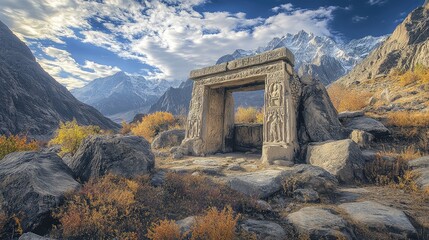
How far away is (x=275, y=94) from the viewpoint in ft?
25.6

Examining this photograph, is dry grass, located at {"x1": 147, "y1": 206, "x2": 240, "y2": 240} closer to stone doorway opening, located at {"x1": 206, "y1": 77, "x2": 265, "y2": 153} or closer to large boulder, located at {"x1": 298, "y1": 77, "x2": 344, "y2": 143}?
large boulder, located at {"x1": 298, "y1": 77, "x2": 344, "y2": 143}

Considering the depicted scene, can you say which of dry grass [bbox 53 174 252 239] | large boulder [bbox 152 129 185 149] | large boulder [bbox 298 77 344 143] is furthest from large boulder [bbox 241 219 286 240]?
large boulder [bbox 152 129 185 149]

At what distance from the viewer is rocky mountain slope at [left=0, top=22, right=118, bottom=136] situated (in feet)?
120

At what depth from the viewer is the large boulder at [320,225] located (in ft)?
9.71

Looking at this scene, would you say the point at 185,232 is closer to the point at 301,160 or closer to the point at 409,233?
the point at 409,233

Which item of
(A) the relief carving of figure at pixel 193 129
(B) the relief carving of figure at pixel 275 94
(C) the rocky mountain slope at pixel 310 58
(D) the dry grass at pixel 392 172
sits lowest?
(D) the dry grass at pixel 392 172

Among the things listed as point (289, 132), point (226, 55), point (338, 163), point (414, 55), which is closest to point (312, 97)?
point (289, 132)

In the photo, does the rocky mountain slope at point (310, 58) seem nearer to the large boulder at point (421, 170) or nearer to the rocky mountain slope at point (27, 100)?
the rocky mountain slope at point (27, 100)

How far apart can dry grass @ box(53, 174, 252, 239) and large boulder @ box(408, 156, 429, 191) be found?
3428mm

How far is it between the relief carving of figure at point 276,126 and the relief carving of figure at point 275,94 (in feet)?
1.16

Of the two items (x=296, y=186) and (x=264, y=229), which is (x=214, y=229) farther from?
(x=296, y=186)

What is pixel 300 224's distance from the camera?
3.29 metres

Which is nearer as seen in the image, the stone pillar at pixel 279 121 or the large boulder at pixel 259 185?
the large boulder at pixel 259 185

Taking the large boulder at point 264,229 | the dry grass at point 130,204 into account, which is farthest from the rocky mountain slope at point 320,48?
the large boulder at point 264,229
